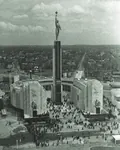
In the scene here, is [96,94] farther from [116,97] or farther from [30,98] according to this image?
[30,98]

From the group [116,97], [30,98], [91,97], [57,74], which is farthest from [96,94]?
[30,98]

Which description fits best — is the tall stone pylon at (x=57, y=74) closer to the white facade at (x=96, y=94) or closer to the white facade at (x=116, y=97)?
the white facade at (x=96, y=94)

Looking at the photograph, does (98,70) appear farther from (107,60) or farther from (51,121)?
→ (51,121)

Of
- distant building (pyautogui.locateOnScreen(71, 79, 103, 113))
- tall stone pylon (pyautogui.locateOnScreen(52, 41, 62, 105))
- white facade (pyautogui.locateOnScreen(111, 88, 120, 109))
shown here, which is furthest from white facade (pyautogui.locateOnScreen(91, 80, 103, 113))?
tall stone pylon (pyautogui.locateOnScreen(52, 41, 62, 105))

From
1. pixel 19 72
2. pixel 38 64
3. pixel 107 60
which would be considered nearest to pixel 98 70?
pixel 107 60

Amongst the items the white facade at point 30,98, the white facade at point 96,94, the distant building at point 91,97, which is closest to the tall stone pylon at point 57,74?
the distant building at point 91,97

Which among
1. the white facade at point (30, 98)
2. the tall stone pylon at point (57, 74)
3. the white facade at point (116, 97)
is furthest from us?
the tall stone pylon at point (57, 74)

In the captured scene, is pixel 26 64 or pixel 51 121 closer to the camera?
pixel 51 121

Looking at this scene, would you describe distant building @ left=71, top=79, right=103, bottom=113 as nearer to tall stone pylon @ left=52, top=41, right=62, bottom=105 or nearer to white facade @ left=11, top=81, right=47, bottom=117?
tall stone pylon @ left=52, top=41, right=62, bottom=105

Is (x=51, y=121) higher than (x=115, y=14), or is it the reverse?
(x=115, y=14)

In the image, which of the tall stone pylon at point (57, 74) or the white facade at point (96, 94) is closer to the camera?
the white facade at point (96, 94)

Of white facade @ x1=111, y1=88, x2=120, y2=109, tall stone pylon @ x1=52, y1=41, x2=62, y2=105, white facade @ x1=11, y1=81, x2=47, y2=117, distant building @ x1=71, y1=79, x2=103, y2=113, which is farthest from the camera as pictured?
tall stone pylon @ x1=52, y1=41, x2=62, y2=105
